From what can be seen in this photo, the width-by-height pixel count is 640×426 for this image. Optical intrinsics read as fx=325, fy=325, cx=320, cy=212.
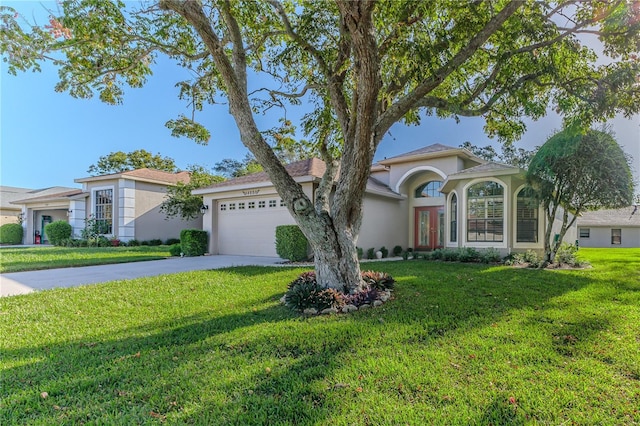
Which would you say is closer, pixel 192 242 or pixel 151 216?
pixel 192 242

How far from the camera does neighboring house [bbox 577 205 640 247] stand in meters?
28.3

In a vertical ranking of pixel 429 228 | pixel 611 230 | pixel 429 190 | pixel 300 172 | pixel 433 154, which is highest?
pixel 433 154

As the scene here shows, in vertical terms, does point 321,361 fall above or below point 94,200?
below

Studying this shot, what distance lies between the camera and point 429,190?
1641 centimetres

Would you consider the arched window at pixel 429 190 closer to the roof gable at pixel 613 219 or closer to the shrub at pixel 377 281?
the shrub at pixel 377 281

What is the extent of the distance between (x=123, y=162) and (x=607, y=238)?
1787 inches

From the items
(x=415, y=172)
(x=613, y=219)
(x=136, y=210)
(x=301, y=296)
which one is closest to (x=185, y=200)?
(x=136, y=210)

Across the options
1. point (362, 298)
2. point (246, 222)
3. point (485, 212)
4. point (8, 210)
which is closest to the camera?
point (362, 298)

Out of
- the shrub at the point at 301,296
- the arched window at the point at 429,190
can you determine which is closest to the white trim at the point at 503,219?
the arched window at the point at 429,190

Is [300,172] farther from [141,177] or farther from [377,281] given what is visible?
[141,177]

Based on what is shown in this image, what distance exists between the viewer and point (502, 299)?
20.1ft

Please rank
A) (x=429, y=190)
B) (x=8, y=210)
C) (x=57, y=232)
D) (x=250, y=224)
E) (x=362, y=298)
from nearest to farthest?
(x=362, y=298) → (x=250, y=224) → (x=429, y=190) → (x=57, y=232) → (x=8, y=210)

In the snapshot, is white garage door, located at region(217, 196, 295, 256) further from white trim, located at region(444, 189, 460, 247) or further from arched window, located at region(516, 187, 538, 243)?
arched window, located at region(516, 187, 538, 243)

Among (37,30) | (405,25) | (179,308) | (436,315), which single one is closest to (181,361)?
(179,308)
